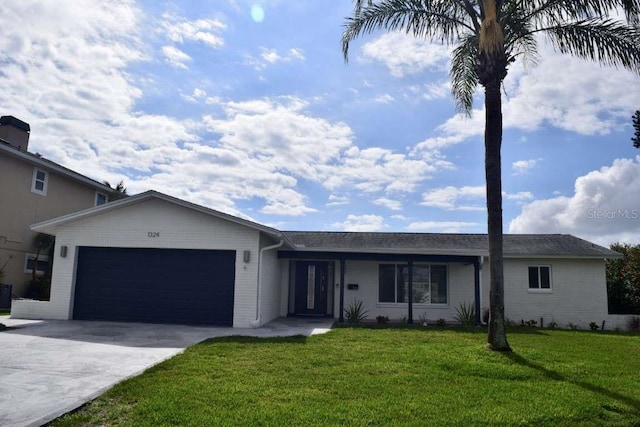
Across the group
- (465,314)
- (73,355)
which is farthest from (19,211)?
(465,314)

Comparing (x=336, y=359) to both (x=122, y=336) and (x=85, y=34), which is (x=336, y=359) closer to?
(x=122, y=336)

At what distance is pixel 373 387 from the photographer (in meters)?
6.77

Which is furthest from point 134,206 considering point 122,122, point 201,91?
point 201,91

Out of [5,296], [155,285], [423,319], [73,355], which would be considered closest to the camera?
[73,355]

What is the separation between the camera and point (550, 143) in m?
14.5

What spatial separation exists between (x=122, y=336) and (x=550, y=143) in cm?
1261

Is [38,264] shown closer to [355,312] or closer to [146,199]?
[146,199]

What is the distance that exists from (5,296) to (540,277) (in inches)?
740

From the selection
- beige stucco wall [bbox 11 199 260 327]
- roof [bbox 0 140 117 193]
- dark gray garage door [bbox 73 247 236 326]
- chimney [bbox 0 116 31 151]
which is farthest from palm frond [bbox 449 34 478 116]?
chimney [bbox 0 116 31 151]

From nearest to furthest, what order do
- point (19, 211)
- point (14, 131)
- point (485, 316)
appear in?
point (485, 316), point (19, 211), point (14, 131)

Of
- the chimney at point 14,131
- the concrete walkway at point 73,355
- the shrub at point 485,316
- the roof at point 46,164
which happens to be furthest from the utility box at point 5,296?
the shrub at point 485,316

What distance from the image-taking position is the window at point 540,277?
17.8 m

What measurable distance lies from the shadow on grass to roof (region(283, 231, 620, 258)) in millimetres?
7105

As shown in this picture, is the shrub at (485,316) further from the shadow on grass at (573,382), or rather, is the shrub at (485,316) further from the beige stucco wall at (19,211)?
the beige stucco wall at (19,211)
